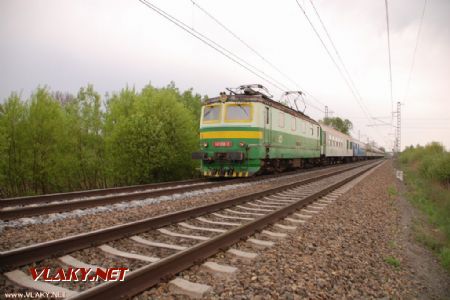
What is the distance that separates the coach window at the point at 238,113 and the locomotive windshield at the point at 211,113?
1.52 ft

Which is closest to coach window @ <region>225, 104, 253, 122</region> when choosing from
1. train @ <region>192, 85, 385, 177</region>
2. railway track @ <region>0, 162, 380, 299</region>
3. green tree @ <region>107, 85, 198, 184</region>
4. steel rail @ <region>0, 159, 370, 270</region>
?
train @ <region>192, 85, 385, 177</region>

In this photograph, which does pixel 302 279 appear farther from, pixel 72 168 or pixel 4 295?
pixel 72 168

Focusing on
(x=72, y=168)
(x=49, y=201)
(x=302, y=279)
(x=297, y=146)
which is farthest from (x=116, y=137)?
(x=302, y=279)

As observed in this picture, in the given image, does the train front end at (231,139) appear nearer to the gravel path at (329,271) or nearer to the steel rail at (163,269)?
the gravel path at (329,271)

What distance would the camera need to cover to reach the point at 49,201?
7156 mm

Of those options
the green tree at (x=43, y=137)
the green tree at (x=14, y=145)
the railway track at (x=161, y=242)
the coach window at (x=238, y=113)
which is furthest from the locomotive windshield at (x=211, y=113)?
the green tree at (x=14, y=145)

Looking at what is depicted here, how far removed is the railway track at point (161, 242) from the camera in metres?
2.83

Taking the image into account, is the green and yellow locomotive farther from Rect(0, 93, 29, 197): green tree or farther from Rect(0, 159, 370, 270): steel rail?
Rect(0, 93, 29, 197): green tree

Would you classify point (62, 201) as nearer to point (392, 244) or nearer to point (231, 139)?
point (231, 139)

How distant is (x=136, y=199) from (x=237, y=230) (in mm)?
4058

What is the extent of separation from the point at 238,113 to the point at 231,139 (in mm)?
1103

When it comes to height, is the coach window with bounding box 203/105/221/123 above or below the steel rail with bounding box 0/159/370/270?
above

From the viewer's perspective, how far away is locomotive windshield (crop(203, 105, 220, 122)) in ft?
41.5

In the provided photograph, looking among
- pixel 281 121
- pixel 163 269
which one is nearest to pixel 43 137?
pixel 281 121
